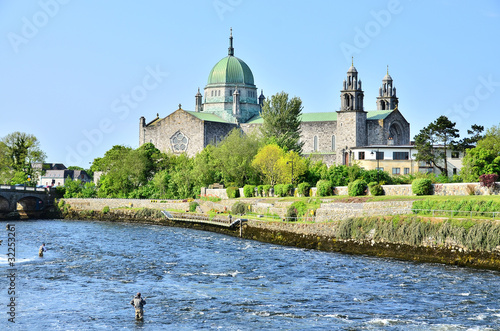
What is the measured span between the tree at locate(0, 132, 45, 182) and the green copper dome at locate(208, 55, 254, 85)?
34.9m

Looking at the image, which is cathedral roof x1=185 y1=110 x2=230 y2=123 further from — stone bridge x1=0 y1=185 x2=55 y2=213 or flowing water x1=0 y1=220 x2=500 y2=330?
flowing water x1=0 y1=220 x2=500 y2=330

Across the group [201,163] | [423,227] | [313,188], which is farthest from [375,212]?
[201,163]

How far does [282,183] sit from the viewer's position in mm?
87625

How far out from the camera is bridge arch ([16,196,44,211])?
106m

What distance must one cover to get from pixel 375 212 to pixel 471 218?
34.2ft

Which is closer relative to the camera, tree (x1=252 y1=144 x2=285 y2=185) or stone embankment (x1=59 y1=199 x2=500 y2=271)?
stone embankment (x1=59 y1=199 x2=500 y2=271)

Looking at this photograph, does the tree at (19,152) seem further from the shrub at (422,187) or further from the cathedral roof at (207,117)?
the shrub at (422,187)

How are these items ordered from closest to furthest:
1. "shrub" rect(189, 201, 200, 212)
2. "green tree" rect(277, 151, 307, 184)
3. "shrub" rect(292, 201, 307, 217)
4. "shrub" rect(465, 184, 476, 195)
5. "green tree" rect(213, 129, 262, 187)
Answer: "shrub" rect(465, 184, 476, 195), "shrub" rect(292, 201, 307, 217), "green tree" rect(277, 151, 307, 184), "shrub" rect(189, 201, 200, 212), "green tree" rect(213, 129, 262, 187)

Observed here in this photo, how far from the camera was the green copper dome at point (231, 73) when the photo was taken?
133625 millimetres

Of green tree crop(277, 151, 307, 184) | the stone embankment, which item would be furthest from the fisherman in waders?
green tree crop(277, 151, 307, 184)

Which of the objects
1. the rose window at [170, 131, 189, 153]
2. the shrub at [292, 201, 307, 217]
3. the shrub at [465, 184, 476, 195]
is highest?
the rose window at [170, 131, 189, 153]

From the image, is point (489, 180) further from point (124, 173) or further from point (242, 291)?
point (124, 173)

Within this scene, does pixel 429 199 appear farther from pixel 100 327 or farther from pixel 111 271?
pixel 100 327

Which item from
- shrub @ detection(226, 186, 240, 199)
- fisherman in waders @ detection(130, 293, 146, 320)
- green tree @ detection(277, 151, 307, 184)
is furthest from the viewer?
shrub @ detection(226, 186, 240, 199)
